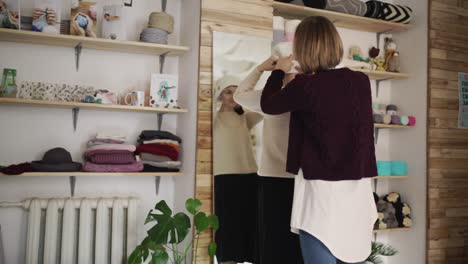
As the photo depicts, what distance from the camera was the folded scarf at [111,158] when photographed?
2.48 metres

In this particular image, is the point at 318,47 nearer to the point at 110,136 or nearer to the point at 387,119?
the point at 110,136

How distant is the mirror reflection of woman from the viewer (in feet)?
8.29

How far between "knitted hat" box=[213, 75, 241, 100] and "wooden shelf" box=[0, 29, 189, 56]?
29cm

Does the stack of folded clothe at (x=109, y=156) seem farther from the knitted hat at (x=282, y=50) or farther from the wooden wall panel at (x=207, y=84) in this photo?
the knitted hat at (x=282, y=50)

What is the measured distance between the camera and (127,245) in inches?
103

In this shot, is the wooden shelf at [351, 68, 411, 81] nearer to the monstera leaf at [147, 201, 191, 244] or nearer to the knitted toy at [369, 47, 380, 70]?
the knitted toy at [369, 47, 380, 70]

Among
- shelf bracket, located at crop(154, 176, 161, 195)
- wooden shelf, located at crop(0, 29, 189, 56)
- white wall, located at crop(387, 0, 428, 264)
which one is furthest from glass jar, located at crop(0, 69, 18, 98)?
white wall, located at crop(387, 0, 428, 264)

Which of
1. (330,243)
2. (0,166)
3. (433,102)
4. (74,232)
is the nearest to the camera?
(330,243)

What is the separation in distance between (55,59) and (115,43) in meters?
0.40

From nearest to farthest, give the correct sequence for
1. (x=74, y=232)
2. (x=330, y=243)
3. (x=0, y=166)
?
1. (x=330, y=243)
2. (x=0, y=166)
3. (x=74, y=232)

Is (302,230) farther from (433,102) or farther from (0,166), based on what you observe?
(433,102)

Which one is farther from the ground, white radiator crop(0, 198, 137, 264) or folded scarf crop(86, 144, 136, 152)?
folded scarf crop(86, 144, 136, 152)

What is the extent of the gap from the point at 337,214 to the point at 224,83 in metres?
1.18

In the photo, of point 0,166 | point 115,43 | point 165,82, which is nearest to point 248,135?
point 165,82
